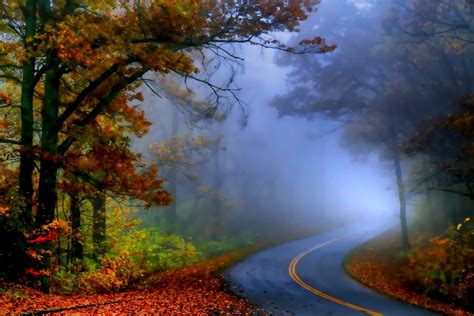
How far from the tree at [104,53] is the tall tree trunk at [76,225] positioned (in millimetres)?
1559

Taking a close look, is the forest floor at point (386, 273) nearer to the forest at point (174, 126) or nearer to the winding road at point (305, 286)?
the forest at point (174, 126)

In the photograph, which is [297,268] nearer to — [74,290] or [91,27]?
→ [74,290]

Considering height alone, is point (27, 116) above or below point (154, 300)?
above

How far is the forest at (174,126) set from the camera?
10938 millimetres

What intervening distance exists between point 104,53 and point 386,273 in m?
16.9

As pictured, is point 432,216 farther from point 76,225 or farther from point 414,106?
point 76,225

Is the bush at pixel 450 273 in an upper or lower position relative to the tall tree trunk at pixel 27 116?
lower

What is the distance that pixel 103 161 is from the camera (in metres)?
12.1

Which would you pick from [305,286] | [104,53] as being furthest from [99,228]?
[305,286]

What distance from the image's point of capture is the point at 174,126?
34.3 meters

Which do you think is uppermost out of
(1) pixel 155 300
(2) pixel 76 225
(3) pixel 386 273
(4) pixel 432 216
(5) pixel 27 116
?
(5) pixel 27 116

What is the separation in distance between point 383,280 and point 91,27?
16.6 meters

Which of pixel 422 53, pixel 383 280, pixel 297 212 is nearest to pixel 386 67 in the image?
pixel 422 53

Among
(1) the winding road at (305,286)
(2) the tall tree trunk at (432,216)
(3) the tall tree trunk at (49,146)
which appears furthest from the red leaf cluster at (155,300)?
(2) the tall tree trunk at (432,216)
